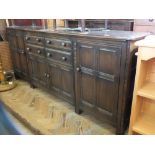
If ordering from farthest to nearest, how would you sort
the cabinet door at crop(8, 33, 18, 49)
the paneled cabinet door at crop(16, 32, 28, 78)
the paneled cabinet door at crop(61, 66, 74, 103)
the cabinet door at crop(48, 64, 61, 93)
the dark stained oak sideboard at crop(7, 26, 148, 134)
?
the cabinet door at crop(8, 33, 18, 49) → the paneled cabinet door at crop(16, 32, 28, 78) → the cabinet door at crop(48, 64, 61, 93) → the paneled cabinet door at crop(61, 66, 74, 103) → the dark stained oak sideboard at crop(7, 26, 148, 134)

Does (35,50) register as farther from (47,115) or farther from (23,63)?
(47,115)

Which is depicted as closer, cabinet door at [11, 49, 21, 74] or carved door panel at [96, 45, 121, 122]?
carved door panel at [96, 45, 121, 122]

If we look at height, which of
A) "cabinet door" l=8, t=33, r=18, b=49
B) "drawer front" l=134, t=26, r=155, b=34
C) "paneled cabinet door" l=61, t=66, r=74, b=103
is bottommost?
"paneled cabinet door" l=61, t=66, r=74, b=103

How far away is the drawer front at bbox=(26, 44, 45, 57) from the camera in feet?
7.17

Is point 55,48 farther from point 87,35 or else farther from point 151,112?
point 151,112

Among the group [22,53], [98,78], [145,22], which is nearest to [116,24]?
[145,22]

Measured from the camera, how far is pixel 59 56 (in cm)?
193

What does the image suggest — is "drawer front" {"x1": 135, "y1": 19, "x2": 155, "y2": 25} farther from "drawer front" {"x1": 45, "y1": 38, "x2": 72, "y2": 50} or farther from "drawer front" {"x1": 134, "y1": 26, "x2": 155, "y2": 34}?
"drawer front" {"x1": 45, "y1": 38, "x2": 72, "y2": 50}

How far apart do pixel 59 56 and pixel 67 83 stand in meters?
0.33

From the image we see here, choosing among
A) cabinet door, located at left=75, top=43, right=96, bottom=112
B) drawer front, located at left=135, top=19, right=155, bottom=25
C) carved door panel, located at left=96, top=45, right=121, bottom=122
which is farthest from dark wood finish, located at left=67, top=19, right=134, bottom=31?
carved door panel, located at left=96, top=45, right=121, bottom=122

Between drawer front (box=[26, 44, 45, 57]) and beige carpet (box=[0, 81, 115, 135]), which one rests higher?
drawer front (box=[26, 44, 45, 57])

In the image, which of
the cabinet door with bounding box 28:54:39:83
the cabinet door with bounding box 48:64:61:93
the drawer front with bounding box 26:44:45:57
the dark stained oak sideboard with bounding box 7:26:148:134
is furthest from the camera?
the cabinet door with bounding box 28:54:39:83

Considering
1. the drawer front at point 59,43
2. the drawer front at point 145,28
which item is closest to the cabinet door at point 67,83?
the drawer front at point 59,43
